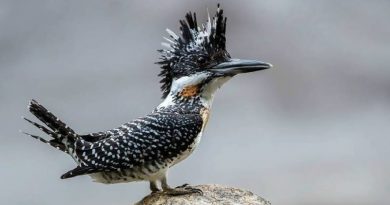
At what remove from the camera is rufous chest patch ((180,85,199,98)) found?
209 inches

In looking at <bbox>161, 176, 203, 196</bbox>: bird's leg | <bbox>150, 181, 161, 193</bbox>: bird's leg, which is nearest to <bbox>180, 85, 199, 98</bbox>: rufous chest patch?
<bbox>161, 176, 203, 196</bbox>: bird's leg

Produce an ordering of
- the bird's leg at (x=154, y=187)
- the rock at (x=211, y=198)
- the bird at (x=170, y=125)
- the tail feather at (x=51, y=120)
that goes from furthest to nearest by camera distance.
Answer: the bird's leg at (x=154, y=187) < the rock at (x=211, y=198) < the tail feather at (x=51, y=120) < the bird at (x=170, y=125)

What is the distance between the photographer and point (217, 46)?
532 centimetres

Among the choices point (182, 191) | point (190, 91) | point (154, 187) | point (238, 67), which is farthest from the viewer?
point (154, 187)

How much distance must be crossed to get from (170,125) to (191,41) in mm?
571

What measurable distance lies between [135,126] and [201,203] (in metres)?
0.65

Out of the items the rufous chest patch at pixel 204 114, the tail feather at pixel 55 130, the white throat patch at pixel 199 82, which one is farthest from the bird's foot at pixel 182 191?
the tail feather at pixel 55 130

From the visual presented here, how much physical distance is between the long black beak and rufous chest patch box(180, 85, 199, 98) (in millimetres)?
179

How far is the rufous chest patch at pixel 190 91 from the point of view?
17.4 feet

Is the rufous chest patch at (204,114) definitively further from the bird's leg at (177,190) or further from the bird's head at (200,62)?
the bird's leg at (177,190)

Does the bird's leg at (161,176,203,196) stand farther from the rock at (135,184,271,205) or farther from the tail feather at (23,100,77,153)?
the tail feather at (23,100,77,153)

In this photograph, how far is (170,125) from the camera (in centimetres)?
525

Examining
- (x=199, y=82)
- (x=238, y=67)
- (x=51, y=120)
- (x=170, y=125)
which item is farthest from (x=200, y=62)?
(x=51, y=120)

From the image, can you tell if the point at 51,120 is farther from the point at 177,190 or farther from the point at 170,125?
the point at 177,190
